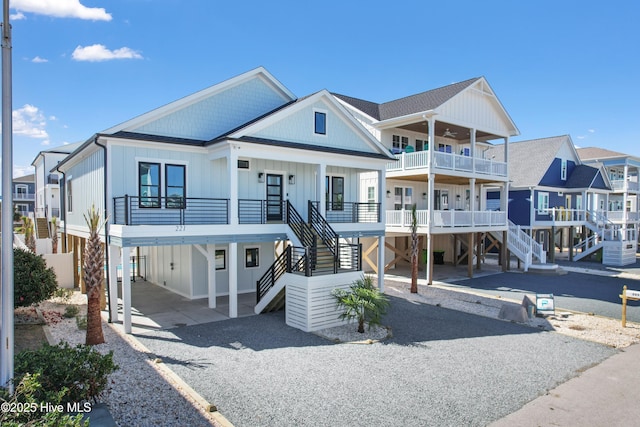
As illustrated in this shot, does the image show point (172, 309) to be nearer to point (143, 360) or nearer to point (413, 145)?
point (143, 360)

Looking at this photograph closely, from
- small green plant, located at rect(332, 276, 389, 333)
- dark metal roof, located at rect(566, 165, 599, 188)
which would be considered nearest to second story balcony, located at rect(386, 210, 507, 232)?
small green plant, located at rect(332, 276, 389, 333)

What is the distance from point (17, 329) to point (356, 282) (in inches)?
400

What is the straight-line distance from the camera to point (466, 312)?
587 inches

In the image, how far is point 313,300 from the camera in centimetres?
1233

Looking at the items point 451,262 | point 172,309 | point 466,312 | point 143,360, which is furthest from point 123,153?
point 451,262

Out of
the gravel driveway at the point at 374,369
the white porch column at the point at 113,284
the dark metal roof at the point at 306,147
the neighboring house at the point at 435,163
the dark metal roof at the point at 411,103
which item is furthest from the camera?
the dark metal roof at the point at 411,103

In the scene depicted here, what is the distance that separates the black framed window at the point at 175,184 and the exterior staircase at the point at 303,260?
3927 millimetres

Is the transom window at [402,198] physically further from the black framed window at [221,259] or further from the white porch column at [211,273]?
the white porch column at [211,273]

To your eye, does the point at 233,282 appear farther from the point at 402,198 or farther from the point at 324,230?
the point at 402,198

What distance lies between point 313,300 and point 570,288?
49.2 ft

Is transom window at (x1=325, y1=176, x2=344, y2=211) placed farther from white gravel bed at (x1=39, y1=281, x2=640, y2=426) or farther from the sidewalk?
the sidewalk

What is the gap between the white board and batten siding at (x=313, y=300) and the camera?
40.2 ft

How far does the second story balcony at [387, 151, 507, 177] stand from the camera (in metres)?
21.1

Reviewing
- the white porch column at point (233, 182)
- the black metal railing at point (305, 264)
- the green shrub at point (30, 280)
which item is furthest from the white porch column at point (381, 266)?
the green shrub at point (30, 280)
